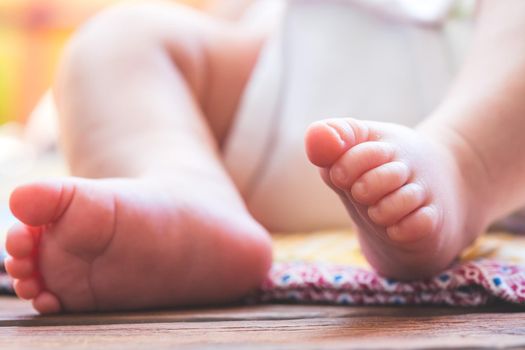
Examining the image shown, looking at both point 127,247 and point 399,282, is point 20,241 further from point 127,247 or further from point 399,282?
point 399,282

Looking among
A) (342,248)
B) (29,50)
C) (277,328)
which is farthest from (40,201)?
(29,50)

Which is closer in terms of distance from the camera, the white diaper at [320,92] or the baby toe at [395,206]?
the baby toe at [395,206]

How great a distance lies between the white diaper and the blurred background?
6.50 feet

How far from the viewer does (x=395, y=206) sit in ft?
1.56

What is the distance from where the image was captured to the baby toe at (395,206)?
1.56 ft

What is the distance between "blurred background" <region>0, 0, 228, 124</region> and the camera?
2.73 m

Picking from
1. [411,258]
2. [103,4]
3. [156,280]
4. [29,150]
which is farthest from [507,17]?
[103,4]

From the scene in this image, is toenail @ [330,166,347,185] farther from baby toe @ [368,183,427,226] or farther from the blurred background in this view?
the blurred background

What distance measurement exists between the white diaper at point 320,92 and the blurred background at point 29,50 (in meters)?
1.98

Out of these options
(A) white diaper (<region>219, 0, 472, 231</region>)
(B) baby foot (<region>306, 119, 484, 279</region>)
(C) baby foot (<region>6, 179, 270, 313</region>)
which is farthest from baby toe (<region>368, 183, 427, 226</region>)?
(A) white diaper (<region>219, 0, 472, 231</region>)

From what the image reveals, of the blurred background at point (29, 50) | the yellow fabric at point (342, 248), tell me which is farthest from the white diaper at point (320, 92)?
the blurred background at point (29, 50)

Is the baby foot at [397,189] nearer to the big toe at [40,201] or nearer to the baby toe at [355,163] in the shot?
the baby toe at [355,163]

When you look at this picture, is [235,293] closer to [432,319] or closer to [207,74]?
[432,319]

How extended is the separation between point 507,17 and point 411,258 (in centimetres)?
25
